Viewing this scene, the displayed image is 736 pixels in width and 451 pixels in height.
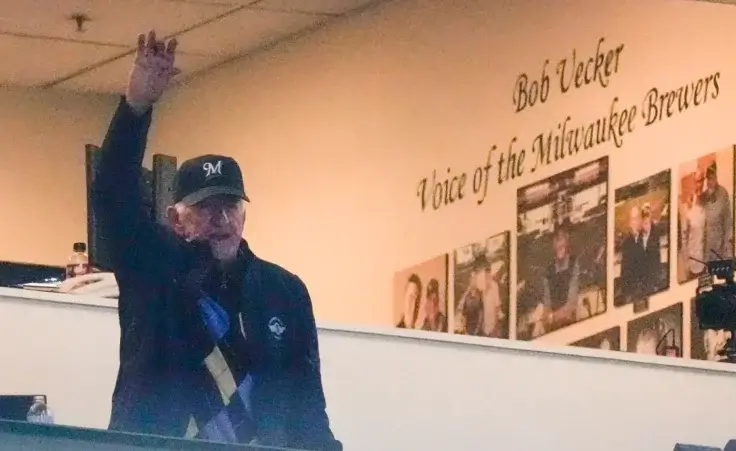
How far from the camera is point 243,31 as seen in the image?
5.80 meters

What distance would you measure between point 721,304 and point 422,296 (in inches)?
60.9

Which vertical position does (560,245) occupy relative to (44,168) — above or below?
below

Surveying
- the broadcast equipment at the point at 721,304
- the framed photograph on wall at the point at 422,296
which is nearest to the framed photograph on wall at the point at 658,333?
the broadcast equipment at the point at 721,304

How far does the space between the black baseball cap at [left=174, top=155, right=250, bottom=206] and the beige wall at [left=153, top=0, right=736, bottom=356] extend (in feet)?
6.97

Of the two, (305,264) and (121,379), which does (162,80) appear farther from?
(305,264)

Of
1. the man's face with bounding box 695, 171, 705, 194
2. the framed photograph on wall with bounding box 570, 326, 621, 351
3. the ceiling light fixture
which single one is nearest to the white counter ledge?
the framed photograph on wall with bounding box 570, 326, 621, 351

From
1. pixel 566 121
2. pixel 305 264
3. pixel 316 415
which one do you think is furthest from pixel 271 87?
pixel 316 415

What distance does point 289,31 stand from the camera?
5.77 meters

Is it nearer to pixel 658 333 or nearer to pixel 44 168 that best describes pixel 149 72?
pixel 658 333

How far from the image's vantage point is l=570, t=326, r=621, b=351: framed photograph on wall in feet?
13.0

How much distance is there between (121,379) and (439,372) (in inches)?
47.1

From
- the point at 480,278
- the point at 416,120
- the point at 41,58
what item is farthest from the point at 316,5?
the point at 41,58

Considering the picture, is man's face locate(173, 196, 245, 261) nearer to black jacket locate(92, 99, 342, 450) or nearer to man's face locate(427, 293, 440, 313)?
black jacket locate(92, 99, 342, 450)

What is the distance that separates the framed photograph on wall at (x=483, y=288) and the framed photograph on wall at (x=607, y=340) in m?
0.36
